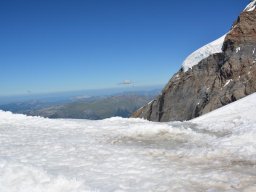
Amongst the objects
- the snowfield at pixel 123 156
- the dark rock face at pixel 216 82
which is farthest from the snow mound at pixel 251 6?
the snowfield at pixel 123 156

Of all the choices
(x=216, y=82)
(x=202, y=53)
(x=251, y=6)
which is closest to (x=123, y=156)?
(x=216, y=82)

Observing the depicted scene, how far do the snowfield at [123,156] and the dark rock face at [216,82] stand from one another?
113ft

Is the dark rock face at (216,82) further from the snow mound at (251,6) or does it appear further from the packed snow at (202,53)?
the packed snow at (202,53)

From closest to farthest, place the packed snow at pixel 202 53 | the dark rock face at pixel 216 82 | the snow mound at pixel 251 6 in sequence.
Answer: the dark rock face at pixel 216 82 < the snow mound at pixel 251 6 < the packed snow at pixel 202 53

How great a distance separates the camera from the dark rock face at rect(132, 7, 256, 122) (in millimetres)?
61906

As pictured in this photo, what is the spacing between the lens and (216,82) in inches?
2785

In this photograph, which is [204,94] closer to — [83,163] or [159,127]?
[159,127]

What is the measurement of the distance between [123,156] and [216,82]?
56914 mm

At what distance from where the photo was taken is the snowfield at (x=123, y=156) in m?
12.4

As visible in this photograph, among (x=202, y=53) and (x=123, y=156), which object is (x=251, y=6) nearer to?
(x=202, y=53)

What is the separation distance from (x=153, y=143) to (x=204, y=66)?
6178cm

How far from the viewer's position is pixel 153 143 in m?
20.9

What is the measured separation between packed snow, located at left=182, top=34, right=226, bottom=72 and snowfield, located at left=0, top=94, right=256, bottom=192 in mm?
64233

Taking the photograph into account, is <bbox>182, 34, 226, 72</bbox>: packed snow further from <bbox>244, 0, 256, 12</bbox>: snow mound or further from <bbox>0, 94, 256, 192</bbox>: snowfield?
<bbox>0, 94, 256, 192</bbox>: snowfield
